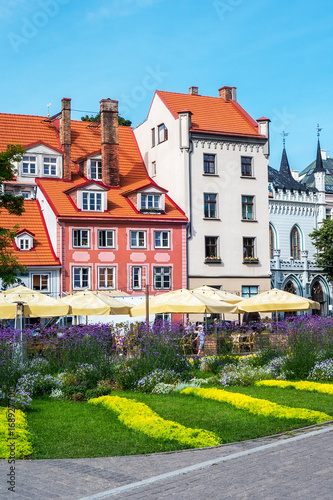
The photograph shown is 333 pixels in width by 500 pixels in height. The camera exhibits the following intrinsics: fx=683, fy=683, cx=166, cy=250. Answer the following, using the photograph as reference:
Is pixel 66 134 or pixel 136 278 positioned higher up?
pixel 66 134

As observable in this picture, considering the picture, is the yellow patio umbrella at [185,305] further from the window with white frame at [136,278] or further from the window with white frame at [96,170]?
the window with white frame at [96,170]

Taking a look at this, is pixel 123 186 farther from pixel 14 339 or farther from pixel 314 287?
pixel 14 339

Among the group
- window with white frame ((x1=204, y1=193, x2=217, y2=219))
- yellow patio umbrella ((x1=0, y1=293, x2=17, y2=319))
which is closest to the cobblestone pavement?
yellow patio umbrella ((x1=0, y1=293, x2=17, y2=319))

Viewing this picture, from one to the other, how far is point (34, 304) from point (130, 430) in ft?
35.2

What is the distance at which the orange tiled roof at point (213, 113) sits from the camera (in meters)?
44.9

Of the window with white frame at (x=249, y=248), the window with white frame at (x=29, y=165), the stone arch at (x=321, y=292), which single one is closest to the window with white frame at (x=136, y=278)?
the window with white frame at (x=249, y=248)

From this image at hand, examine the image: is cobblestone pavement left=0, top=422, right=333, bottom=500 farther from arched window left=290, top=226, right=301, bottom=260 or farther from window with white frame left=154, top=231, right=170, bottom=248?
arched window left=290, top=226, right=301, bottom=260

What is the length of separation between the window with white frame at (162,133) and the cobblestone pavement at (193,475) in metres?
36.7

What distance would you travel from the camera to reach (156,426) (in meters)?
11.1

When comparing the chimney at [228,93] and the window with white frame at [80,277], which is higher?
the chimney at [228,93]

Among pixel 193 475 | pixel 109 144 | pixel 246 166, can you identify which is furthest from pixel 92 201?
pixel 193 475

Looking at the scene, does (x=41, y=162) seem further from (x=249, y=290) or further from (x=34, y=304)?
(x=34, y=304)

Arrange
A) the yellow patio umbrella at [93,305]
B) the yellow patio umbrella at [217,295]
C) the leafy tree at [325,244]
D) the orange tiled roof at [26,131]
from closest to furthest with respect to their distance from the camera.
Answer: the yellow patio umbrella at [93,305] → the yellow patio umbrella at [217,295] → the orange tiled roof at [26,131] → the leafy tree at [325,244]

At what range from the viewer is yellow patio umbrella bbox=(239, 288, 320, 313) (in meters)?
25.6
